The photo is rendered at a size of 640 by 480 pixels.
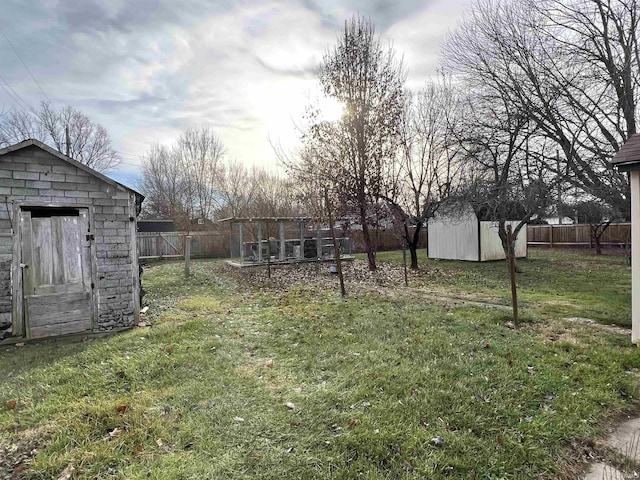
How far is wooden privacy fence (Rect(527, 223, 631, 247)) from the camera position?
1853cm

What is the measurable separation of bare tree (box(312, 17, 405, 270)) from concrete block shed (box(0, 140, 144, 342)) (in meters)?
7.76

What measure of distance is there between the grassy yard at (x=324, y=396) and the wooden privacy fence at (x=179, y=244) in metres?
12.8

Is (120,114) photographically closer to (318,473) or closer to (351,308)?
(351,308)

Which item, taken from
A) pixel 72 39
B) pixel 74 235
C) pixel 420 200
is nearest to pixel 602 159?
A: pixel 420 200

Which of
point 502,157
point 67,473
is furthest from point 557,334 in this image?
point 502,157

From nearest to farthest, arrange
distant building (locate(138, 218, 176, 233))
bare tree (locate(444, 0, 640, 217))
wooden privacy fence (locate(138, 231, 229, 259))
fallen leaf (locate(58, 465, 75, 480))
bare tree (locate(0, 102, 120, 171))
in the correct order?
fallen leaf (locate(58, 465, 75, 480)), bare tree (locate(444, 0, 640, 217)), wooden privacy fence (locate(138, 231, 229, 259)), bare tree (locate(0, 102, 120, 171)), distant building (locate(138, 218, 176, 233))


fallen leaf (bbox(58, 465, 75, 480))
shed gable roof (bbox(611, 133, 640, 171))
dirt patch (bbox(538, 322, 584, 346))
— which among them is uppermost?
shed gable roof (bbox(611, 133, 640, 171))

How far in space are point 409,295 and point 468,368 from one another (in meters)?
4.50

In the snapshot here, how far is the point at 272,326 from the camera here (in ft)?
18.7

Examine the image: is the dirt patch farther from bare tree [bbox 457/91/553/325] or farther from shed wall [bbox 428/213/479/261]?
shed wall [bbox 428/213/479/261]

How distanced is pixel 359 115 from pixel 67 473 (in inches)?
473

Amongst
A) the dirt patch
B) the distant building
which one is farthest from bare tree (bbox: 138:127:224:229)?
the dirt patch

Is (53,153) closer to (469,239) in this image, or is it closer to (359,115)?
(359,115)

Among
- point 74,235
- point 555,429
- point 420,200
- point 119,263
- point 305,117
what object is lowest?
point 555,429
